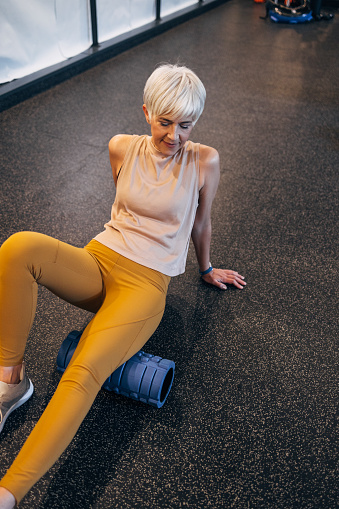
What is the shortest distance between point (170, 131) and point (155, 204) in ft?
0.73

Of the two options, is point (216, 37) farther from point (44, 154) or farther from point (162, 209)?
point (162, 209)

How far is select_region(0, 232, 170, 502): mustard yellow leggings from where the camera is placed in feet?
3.56

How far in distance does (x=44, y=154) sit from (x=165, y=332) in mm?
1601

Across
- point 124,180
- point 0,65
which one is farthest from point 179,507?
point 0,65

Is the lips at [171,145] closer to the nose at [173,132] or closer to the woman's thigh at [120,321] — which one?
the nose at [173,132]

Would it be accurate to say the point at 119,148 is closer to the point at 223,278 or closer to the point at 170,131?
the point at 170,131

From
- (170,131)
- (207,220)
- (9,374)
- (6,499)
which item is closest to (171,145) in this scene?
(170,131)

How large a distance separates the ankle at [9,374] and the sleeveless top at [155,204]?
45 centimetres

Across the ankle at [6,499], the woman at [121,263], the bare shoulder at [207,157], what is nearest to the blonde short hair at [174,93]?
the woman at [121,263]

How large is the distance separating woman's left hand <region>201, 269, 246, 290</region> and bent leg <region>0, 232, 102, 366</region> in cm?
64

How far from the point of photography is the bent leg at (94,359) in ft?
3.46

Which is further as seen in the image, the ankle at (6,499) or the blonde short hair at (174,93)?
the blonde short hair at (174,93)

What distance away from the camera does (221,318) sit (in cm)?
180

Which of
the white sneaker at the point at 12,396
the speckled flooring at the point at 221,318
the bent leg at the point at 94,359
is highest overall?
the bent leg at the point at 94,359
